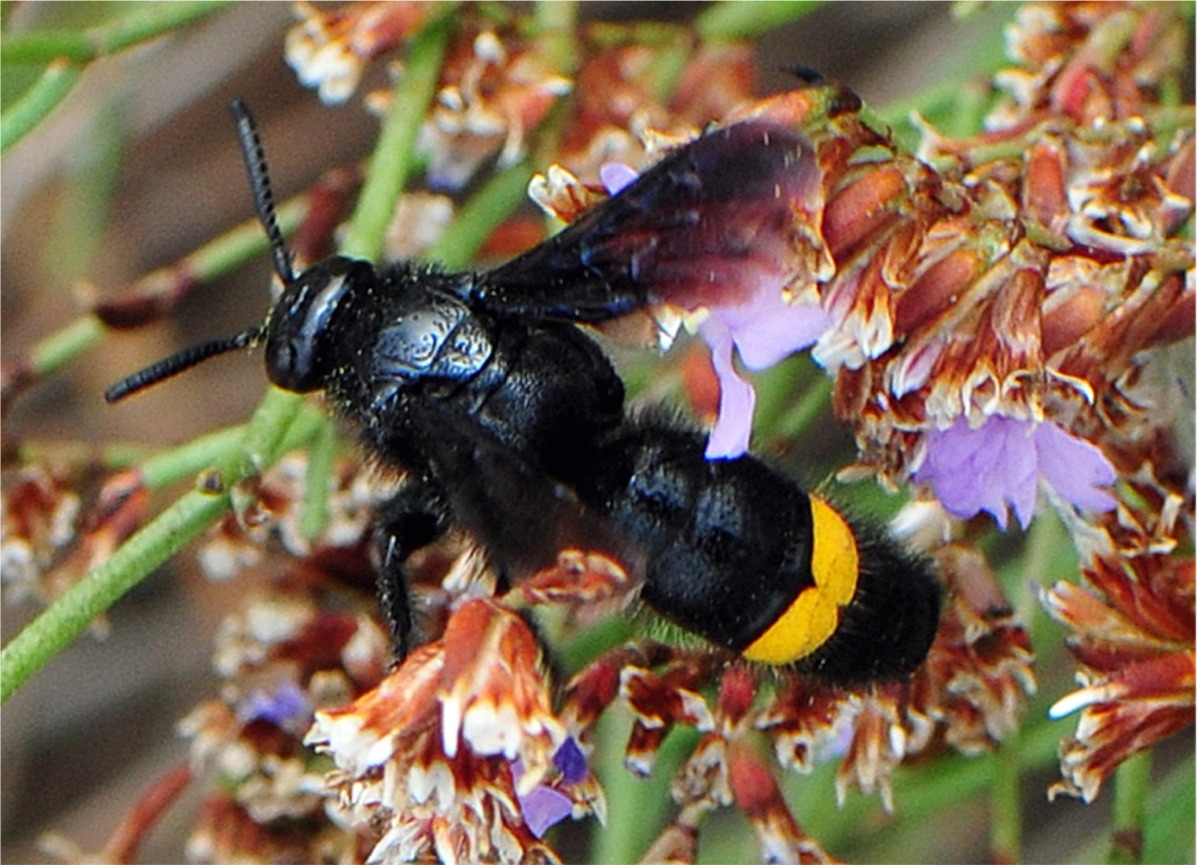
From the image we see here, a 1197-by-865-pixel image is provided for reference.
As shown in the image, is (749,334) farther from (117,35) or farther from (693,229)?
(117,35)

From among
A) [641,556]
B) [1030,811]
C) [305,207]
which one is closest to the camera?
[641,556]

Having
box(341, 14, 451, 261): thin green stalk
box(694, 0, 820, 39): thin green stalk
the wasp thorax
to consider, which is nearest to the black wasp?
the wasp thorax

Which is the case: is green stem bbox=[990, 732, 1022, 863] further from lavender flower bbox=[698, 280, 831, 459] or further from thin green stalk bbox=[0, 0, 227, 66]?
thin green stalk bbox=[0, 0, 227, 66]

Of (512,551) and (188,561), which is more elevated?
(512,551)

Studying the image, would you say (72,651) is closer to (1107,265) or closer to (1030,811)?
(1030,811)

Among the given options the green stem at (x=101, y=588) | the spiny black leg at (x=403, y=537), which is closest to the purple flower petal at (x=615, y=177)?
the spiny black leg at (x=403, y=537)

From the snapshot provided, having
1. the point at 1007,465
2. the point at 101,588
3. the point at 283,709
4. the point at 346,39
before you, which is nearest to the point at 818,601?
the point at 1007,465

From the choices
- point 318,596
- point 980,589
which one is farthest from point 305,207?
point 980,589
